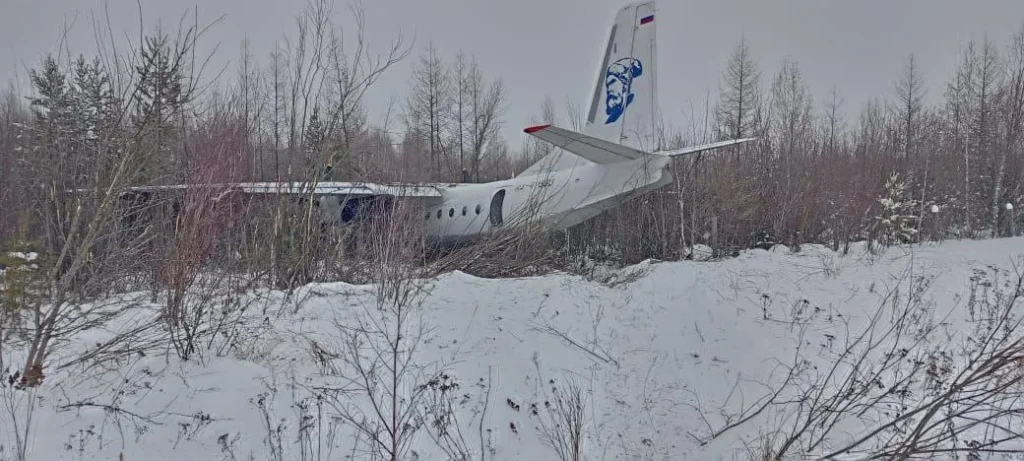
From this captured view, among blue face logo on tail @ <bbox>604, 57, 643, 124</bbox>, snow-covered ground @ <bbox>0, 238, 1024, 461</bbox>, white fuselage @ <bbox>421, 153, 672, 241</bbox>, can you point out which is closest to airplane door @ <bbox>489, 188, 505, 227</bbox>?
white fuselage @ <bbox>421, 153, 672, 241</bbox>

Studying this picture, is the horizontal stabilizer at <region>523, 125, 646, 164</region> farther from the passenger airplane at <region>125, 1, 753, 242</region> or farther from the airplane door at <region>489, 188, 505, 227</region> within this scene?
the airplane door at <region>489, 188, 505, 227</region>

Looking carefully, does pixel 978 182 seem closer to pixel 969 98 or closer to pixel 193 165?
pixel 969 98

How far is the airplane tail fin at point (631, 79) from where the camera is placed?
31.1ft

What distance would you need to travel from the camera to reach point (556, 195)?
9664 millimetres

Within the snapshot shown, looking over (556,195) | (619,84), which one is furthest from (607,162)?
(619,84)

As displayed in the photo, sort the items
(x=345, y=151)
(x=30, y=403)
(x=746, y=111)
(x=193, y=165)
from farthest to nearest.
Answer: (x=746, y=111), (x=345, y=151), (x=193, y=165), (x=30, y=403)

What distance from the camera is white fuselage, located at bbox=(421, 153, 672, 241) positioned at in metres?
8.74

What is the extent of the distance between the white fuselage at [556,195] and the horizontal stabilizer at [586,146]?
43 centimetres

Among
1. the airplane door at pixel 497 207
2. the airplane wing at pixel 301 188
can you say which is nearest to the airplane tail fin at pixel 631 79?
the airplane door at pixel 497 207

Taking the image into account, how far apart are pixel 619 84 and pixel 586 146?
2.31 metres

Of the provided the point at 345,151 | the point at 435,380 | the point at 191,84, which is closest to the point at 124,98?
the point at 191,84

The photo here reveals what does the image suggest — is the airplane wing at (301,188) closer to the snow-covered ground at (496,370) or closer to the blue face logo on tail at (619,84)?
the snow-covered ground at (496,370)

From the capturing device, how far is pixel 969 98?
21562 mm

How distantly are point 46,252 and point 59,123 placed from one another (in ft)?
5.92
